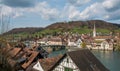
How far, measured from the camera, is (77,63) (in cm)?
2528

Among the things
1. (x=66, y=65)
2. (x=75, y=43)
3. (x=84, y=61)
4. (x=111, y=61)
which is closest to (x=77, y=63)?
(x=84, y=61)

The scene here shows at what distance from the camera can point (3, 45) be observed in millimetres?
8023

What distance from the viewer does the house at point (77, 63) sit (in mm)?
25216

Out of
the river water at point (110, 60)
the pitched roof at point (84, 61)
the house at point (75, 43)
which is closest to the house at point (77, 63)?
the pitched roof at point (84, 61)

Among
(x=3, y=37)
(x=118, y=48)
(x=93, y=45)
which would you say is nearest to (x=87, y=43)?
(x=93, y=45)

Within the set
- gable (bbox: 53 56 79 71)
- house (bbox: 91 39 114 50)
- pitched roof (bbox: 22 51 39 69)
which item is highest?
gable (bbox: 53 56 79 71)

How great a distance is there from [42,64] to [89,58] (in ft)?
25.5

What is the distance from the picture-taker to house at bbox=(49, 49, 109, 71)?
25.2 meters

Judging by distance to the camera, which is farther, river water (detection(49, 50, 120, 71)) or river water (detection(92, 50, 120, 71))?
river water (detection(49, 50, 120, 71))

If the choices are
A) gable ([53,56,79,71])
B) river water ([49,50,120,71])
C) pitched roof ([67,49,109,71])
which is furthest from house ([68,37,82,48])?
gable ([53,56,79,71])

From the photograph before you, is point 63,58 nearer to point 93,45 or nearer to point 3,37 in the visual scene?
point 3,37

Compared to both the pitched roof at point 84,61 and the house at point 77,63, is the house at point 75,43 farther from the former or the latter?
the house at point 77,63

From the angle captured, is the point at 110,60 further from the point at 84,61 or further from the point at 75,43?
the point at 75,43

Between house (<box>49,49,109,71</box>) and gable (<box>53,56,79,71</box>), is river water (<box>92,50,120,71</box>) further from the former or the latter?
gable (<box>53,56,79,71</box>)
